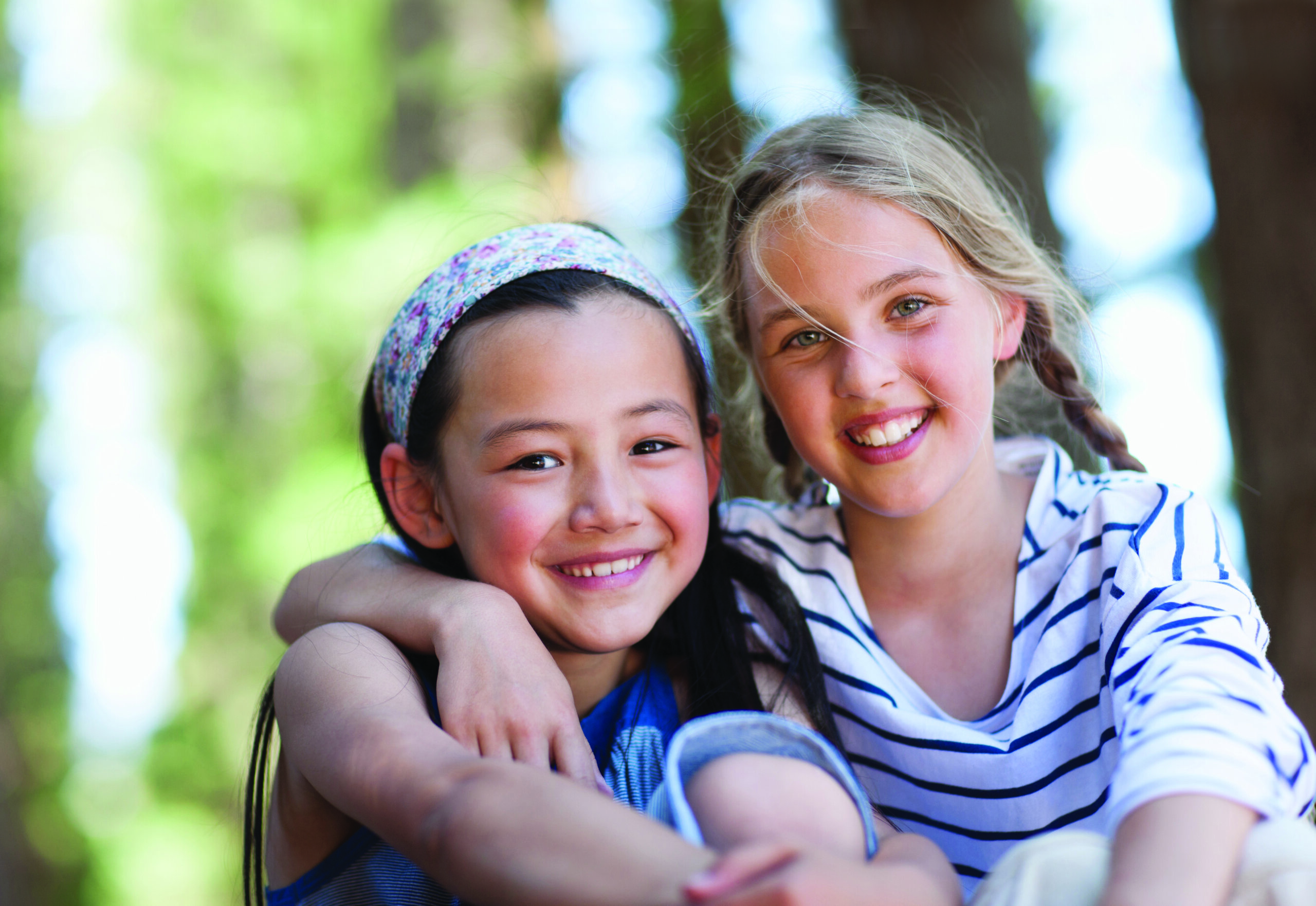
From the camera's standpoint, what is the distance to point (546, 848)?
1082mm

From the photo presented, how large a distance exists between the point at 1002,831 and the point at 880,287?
0.92 m

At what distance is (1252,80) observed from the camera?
2.70 m

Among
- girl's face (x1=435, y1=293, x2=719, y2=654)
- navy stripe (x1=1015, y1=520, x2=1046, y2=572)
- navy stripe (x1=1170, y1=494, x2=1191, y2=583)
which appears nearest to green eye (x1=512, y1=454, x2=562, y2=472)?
girl's face (x1=435, y1=293, x2=719, y2=654)

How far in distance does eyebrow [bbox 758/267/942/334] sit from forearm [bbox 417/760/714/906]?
954 mm

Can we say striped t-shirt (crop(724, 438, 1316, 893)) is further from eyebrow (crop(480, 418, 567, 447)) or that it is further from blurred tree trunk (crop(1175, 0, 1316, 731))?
blurred tree trunk (crop(1175, 0, 1316, 731))

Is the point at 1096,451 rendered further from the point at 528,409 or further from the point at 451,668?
the point at 451,668

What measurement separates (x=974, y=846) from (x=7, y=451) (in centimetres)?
807

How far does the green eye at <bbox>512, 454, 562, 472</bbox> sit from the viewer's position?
5.73 ft

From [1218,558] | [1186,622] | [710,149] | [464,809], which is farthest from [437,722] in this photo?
[710,149]

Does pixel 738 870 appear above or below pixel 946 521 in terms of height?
below

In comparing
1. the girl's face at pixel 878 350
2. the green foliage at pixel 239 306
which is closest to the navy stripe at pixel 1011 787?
the girl's face at pixel 878 350

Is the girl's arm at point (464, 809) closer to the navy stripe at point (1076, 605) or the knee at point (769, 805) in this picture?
the knee at point (769, 805)

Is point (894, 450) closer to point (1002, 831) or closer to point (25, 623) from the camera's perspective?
point (1002, 831)

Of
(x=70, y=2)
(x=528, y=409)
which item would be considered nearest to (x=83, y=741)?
(x=70, y=2)
